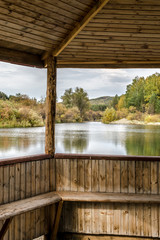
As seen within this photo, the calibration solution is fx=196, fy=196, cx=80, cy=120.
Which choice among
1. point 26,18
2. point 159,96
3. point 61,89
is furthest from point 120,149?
point 26,18

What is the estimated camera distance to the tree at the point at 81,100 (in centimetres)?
372

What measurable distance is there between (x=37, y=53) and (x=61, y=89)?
0.74 m

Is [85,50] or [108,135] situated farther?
[108,135]

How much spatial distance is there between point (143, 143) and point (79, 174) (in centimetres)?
137

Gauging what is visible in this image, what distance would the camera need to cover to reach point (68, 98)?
370 centimetres

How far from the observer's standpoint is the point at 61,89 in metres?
3.60

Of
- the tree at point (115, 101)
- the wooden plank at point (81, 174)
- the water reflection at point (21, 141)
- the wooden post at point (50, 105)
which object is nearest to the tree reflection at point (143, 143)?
the tree at point (115, 101)

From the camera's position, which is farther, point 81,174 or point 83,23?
point 81,174

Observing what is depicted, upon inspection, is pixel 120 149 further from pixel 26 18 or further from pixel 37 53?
pixel 26 18

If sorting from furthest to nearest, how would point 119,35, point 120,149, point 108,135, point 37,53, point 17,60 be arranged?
1. point 108,135
2. point 120,149
3. point 37,53
4. point 17,60
5. point 119,35

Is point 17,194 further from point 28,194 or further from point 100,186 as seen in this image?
point 100,186

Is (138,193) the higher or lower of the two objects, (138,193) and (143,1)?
the lower

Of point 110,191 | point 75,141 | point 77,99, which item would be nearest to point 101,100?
point 77,99

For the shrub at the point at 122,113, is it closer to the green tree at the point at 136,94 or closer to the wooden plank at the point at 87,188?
the green tree at the point at 136,94
